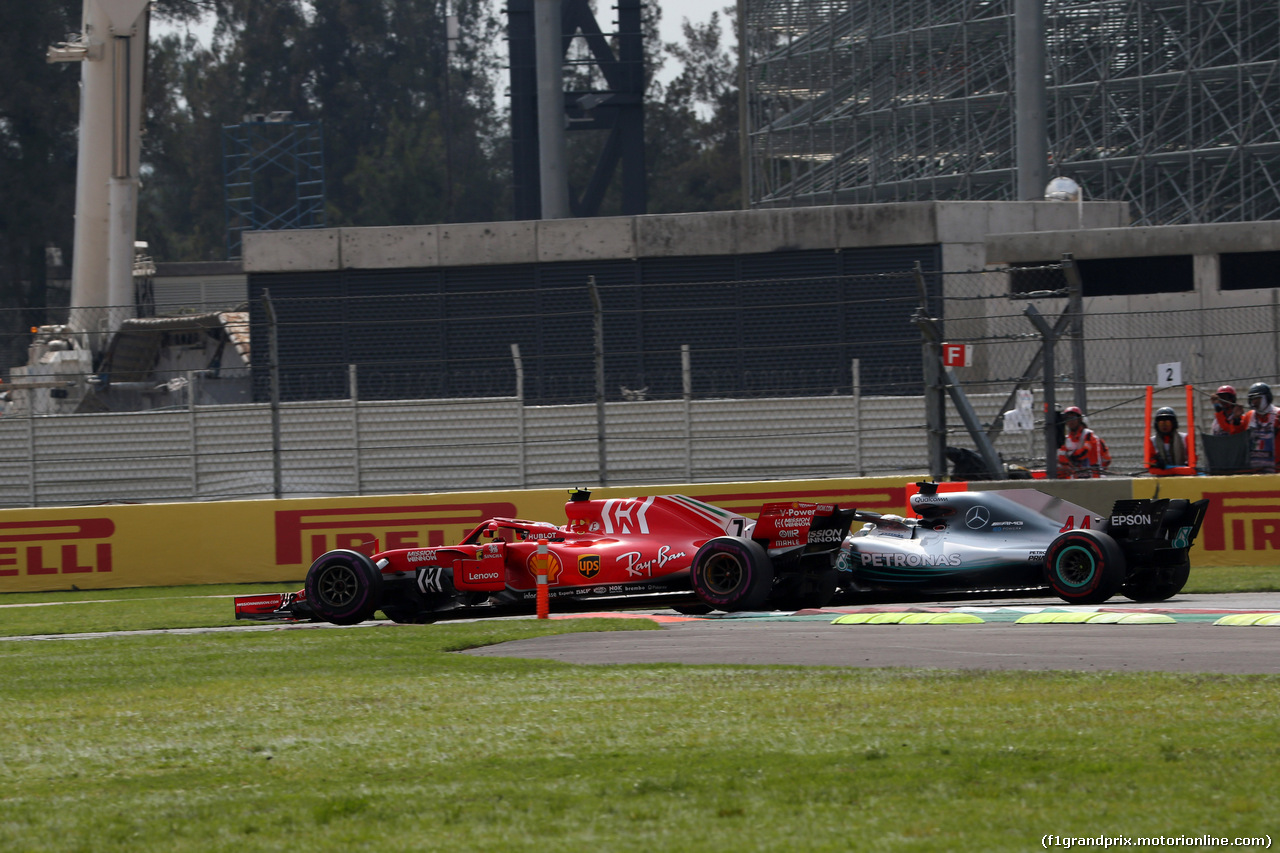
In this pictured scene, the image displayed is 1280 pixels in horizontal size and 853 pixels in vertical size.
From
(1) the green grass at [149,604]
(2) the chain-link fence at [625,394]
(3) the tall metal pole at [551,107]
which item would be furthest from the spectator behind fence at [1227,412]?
(3) the tall metal pole at [551,107]

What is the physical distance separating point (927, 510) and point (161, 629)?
22.2ft

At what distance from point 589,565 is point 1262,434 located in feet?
24.6

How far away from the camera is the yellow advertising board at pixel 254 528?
17.9m

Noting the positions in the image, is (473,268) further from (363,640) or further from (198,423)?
(363,640)

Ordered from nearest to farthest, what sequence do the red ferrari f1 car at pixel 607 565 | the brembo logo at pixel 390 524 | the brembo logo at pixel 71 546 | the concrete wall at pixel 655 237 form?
the red ferrari f1 car at pixel 607 565 → the brembo logo at pixel 390 524 → the brembo logo at pixel 71 546 → the concrete wall at pixel 655 237

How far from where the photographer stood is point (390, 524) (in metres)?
18.4

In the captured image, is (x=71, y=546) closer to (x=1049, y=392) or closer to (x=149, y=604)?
(x=149, y=604)

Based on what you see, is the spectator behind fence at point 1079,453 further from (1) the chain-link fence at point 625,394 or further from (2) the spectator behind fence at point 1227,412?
(2) the spectator behind fence at point 1227,412

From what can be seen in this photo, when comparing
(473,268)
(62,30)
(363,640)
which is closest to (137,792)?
(363,640)

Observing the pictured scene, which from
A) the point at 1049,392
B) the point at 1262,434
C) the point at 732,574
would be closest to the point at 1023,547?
the point at 732,574

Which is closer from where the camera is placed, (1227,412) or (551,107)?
(1227,412)

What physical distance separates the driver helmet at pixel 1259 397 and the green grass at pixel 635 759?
29.4 feet

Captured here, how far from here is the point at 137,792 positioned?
596 cm

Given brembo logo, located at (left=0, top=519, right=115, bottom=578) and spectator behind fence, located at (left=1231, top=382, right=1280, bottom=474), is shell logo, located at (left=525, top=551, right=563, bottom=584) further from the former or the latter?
brembo logo, located at (left=0, top=519, right=115, bottom=578)
